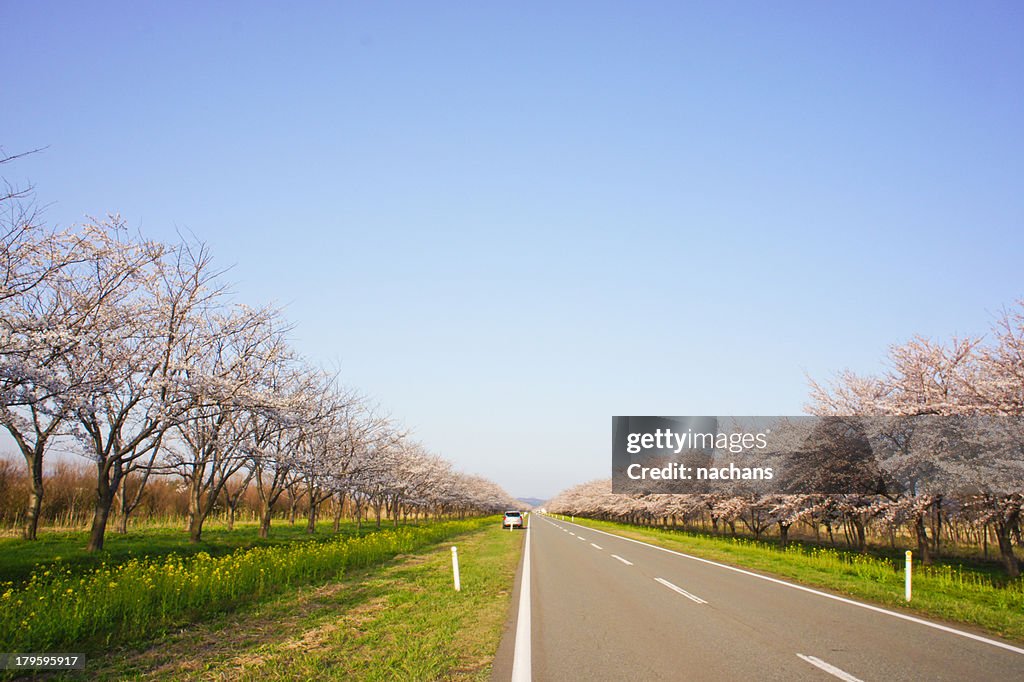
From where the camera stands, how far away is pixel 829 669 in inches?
222

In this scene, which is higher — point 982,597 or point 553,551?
point 982,597

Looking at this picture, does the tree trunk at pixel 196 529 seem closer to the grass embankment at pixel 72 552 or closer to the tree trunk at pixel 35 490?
the grass embankment at pixel 72 552

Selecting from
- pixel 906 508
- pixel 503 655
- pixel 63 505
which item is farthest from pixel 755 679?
pixel 63 505

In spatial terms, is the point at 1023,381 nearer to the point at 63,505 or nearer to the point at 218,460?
the point at 218,460

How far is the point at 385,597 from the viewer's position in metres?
10.7

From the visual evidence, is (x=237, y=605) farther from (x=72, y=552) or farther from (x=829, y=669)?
(x=829, y=669)

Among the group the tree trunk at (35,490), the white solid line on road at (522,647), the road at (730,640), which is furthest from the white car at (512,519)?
the white solid line on road at (522,647)

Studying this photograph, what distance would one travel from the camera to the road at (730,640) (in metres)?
5.66

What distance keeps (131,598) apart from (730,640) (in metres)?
8.26

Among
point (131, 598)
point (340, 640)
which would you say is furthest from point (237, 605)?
point (340, 640)

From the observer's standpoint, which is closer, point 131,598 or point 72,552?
point 131,598

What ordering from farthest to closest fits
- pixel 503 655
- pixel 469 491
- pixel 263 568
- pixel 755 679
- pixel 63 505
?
1. pixel 469 491
2. pixel 63 505
3. pixel 263 568
4. pixel 503 655
5. pixel 755 679

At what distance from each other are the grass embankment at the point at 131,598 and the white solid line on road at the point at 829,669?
8259 millimetres

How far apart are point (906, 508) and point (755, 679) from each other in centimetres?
1822
